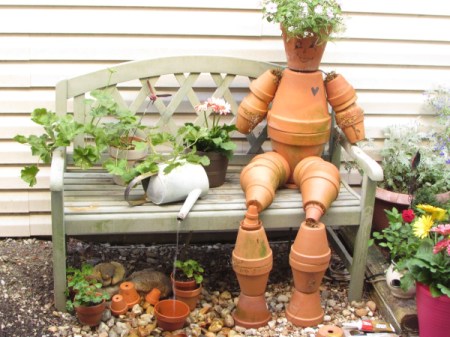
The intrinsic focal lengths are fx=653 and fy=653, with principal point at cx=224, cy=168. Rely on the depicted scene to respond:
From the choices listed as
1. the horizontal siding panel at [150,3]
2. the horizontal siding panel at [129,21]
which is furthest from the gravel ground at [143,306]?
the horizontal siding panel at [150,3]

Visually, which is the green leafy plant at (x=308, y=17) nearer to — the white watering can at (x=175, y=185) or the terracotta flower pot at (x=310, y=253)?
the white watering can at (x=175, y=185)

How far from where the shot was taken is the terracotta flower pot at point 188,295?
352 cm

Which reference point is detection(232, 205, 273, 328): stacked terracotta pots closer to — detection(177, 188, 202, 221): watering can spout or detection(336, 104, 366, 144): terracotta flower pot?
detection(177, 188, 202, 221): watering can spout

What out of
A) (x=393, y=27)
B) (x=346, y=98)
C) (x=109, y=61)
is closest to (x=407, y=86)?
Result: (x=393, y=27)

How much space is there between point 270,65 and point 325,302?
145 centimetres

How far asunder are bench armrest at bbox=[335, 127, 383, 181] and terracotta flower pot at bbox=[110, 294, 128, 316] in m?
1.50

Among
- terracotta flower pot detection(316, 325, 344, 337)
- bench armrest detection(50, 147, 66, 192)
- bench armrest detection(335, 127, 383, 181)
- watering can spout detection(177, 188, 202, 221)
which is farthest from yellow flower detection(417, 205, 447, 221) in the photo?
bench armrest detection(50, 147, 66, 192)

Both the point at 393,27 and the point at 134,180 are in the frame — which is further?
the point at 393,27

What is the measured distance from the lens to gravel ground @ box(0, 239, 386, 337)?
134 inches

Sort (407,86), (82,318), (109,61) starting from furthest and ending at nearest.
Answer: (407,86), (109,61), (82,318)

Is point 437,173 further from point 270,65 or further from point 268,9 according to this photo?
point 268,9

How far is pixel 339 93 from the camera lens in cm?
377

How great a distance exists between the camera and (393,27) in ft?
13.7

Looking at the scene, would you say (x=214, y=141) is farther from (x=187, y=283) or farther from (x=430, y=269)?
(x=430, y=269)
